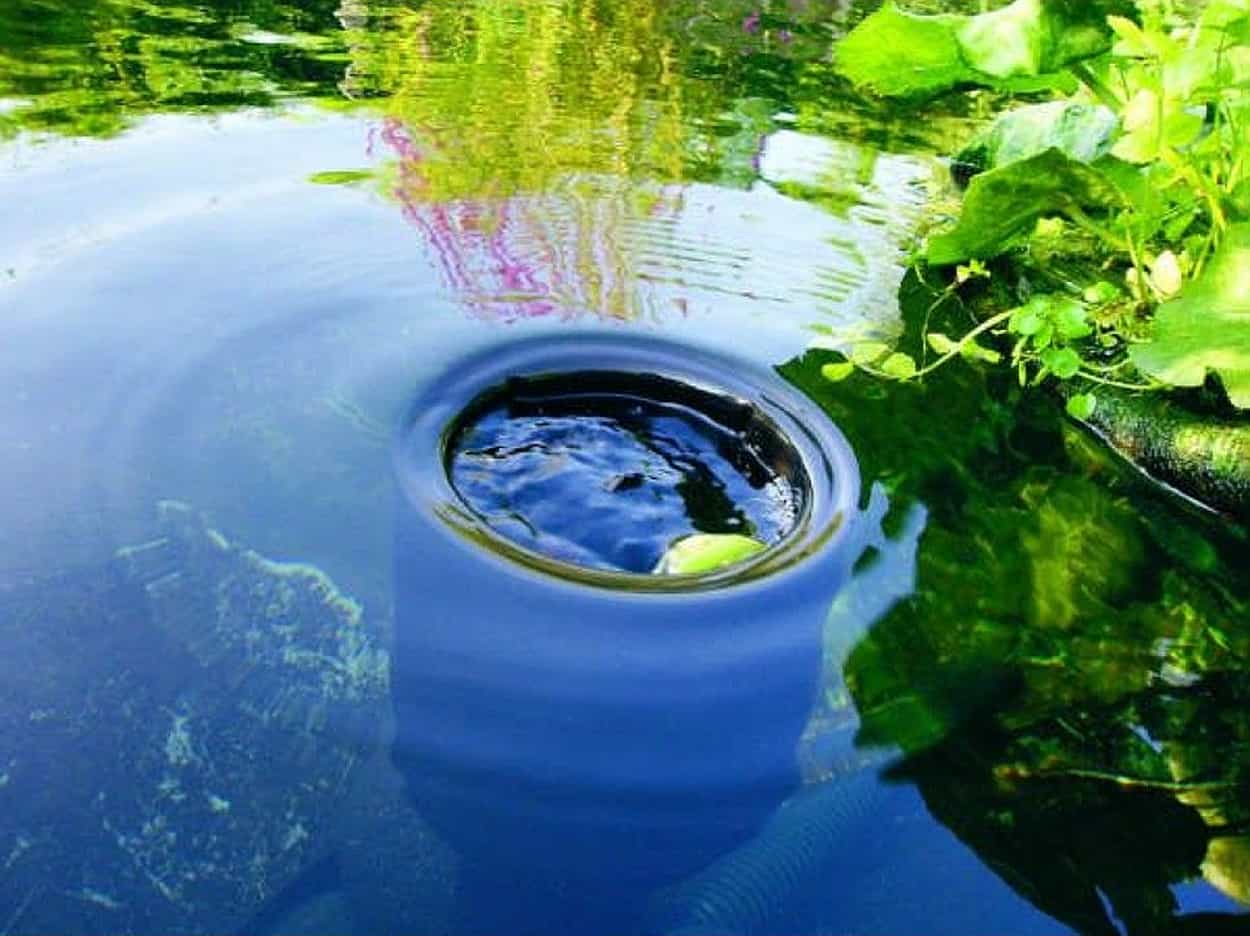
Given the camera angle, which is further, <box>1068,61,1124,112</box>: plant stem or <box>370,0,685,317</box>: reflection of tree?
<box>370,0,685,317</box>: reflection of tree

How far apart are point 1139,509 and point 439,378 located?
1.14 metres

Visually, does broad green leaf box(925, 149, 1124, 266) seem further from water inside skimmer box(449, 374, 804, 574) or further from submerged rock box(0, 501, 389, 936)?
submerged rock box(0, 501, 389, 936)

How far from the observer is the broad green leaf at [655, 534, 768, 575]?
4.47ft

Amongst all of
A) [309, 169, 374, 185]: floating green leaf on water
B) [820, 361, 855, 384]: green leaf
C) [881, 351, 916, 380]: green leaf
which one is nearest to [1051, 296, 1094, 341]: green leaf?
[881, 351, 916, 380]: green leaf

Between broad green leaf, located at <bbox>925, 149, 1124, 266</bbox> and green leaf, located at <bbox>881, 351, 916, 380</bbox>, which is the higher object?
broad green leaf, located at <bbox>925, 149, 1124, 266</bbox>

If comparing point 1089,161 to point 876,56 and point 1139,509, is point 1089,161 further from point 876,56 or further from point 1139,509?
point 1139,509

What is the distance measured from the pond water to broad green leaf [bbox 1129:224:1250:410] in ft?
0.75

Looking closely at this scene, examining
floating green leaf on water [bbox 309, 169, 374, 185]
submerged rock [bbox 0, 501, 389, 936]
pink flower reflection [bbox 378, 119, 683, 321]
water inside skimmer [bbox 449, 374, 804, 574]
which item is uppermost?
pink flower reflection [bbox 378, 119, 683, 321]

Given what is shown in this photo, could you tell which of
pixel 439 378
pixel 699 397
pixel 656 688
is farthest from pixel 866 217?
pixel 656 688

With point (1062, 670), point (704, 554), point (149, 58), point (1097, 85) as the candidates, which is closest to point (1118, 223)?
point (1097, 85)

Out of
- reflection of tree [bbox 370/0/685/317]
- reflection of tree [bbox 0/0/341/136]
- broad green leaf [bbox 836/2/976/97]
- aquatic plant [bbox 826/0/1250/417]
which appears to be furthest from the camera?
reflection of tree [bbox 0/0/341/136]

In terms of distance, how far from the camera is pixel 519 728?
1111mm

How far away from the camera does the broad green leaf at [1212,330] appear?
1560 millimetres

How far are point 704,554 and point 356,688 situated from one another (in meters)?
0.48
